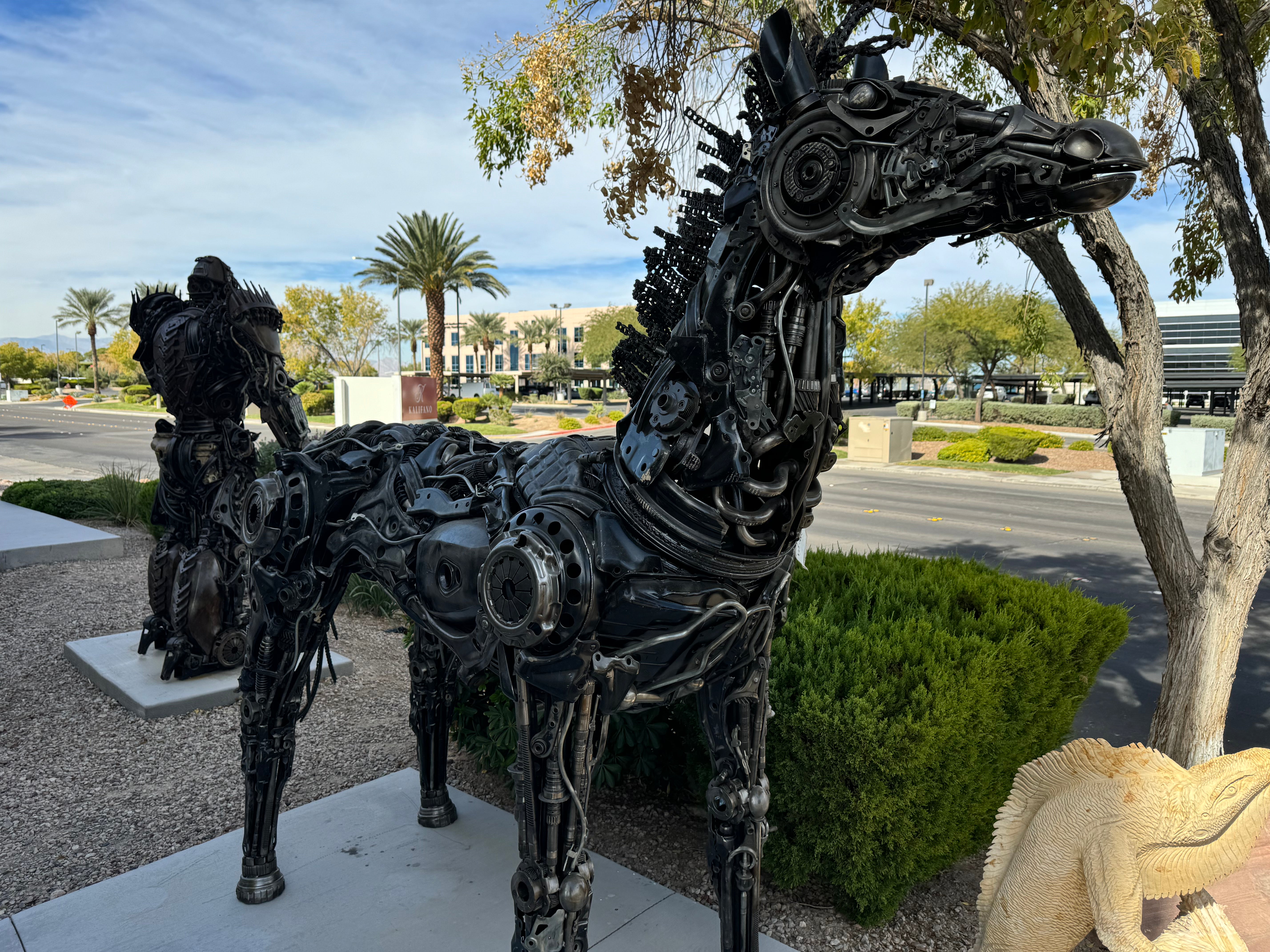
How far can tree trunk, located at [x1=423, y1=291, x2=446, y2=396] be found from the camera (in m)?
31.2

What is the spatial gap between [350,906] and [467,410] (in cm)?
3052

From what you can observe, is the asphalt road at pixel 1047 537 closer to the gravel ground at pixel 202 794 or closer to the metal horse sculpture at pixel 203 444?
the gravel ground at pixel 202 794

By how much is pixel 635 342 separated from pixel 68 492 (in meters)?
13.0

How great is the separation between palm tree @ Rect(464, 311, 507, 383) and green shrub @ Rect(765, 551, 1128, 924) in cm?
6474

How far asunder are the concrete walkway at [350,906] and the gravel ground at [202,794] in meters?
0.40

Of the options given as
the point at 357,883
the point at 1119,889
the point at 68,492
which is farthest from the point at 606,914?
the point at 68,492

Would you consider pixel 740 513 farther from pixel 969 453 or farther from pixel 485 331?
pixel 485 331

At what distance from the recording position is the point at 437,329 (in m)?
32.1

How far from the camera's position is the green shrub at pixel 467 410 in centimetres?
3197

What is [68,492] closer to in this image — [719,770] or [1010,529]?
[719,770]

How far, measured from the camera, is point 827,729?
9.94 feet

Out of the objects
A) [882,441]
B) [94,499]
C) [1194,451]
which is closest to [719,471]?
[94,499]

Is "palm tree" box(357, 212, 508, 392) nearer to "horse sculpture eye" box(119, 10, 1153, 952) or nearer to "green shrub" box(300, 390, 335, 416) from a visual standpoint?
"green shrub" box(300, 390, 335, 416)

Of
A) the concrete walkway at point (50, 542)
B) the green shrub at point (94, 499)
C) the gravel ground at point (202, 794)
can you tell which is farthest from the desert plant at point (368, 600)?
the green shrub at point (94, 499)
